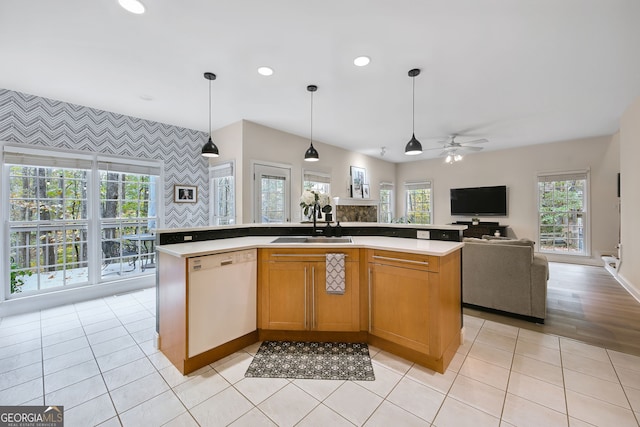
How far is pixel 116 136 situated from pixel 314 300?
393 centimetres

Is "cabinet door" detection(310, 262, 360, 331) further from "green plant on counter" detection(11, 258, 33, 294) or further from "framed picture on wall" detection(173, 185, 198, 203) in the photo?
"green plant on counter" detection(11, 258, 33, 294)

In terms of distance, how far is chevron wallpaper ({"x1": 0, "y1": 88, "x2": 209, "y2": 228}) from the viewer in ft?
10.8

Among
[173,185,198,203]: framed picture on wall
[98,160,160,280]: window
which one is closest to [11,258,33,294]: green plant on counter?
[98,160,160,280]: window

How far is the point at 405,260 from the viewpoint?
214cm

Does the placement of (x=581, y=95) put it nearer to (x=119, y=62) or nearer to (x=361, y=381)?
(x=361, y=381)

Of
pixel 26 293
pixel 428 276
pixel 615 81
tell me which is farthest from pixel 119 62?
pixel 615 81

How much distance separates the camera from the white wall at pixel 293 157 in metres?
4.34

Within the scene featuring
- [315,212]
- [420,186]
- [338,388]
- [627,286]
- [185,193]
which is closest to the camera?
[338,388]

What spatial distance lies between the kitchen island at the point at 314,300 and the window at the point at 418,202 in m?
5.72

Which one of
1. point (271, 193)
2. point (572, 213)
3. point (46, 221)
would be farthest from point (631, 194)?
point (46, 221)

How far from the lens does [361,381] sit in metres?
1.95

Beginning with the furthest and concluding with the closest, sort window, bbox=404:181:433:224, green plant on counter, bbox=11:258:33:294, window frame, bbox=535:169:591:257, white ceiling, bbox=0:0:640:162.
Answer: window, bbox=404:181:433:224 → window frame, bbox=535:169:591:257 → green plant on counter, bbox=11:258:33:294 → white ceiling, bbox=0:0:640:162

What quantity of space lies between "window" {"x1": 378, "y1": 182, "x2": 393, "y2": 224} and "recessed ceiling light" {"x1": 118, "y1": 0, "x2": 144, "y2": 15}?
6610mm

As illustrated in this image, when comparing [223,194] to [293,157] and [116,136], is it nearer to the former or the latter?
[293,157]
